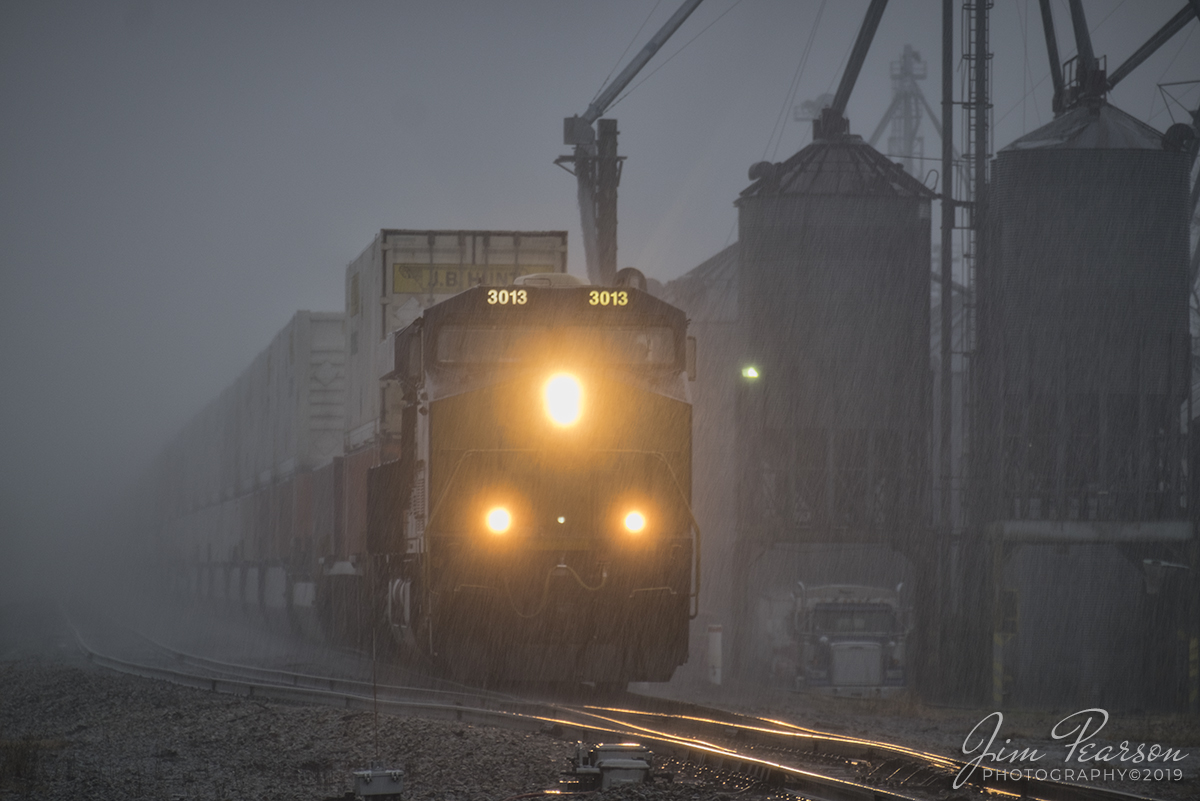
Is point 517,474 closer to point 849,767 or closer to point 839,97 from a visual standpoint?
point 849,767

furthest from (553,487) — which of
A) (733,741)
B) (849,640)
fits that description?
(849,640)

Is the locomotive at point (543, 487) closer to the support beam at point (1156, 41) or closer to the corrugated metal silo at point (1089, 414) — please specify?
the corrugated metal silo at point (1089, 414)

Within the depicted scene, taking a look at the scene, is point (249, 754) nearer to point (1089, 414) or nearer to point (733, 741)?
point (733, 741)

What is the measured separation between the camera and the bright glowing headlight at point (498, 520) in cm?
1200

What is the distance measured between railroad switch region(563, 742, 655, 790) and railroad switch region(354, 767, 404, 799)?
1132 millimetres

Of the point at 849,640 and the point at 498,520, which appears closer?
the point at 498,520

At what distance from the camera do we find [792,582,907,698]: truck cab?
2308 centimetres

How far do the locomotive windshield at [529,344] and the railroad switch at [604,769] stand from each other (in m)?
5.02

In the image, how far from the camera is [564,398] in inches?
490

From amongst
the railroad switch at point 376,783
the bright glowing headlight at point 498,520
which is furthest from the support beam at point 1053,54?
the railroad switch at point 376,783

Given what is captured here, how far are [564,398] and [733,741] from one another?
3722mm

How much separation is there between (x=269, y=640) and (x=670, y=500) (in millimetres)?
18329

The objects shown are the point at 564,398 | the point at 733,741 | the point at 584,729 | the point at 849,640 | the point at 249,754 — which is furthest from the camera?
the point at 849,640

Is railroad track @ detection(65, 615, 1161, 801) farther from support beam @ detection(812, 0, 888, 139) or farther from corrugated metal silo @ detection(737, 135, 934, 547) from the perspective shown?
support beam @ detection(812, 0, 888, 139)
